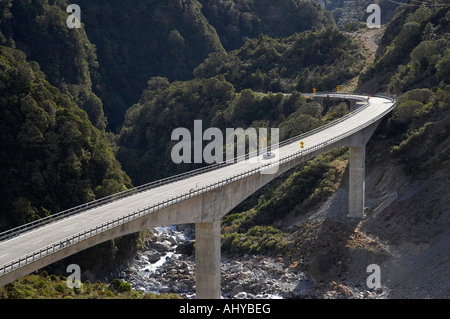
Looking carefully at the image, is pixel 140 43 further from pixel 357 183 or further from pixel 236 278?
pixel 236 278

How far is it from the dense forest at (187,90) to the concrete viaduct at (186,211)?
6405 millimetres

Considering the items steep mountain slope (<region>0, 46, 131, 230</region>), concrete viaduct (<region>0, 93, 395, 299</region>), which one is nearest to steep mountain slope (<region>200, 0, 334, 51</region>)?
concrete viaduct (<region>0, 93, 395, 299</region>)

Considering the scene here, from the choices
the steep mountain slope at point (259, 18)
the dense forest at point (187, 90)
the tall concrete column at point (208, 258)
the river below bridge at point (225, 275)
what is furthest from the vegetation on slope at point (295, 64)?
the tall concrete column at point (208, 258)

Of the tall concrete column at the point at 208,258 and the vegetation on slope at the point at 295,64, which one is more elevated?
the vegetation on slope at the point at 295,64

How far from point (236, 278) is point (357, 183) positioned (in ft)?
53.0

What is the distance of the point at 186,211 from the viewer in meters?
44.8

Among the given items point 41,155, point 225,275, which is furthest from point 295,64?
point 41,155

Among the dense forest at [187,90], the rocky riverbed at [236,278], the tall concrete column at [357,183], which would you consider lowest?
the rocky riverbed at [236,278]

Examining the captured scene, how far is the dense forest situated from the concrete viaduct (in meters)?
6.41

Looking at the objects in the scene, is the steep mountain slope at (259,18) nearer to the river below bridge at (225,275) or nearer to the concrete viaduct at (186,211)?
the concrete viaduct at (186,211)

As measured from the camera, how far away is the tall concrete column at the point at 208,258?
47094 mm

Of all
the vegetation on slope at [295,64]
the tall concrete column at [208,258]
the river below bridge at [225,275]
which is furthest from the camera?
the vegetation on slope at [295,64]

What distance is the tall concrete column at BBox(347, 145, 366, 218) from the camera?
67.2 meters
